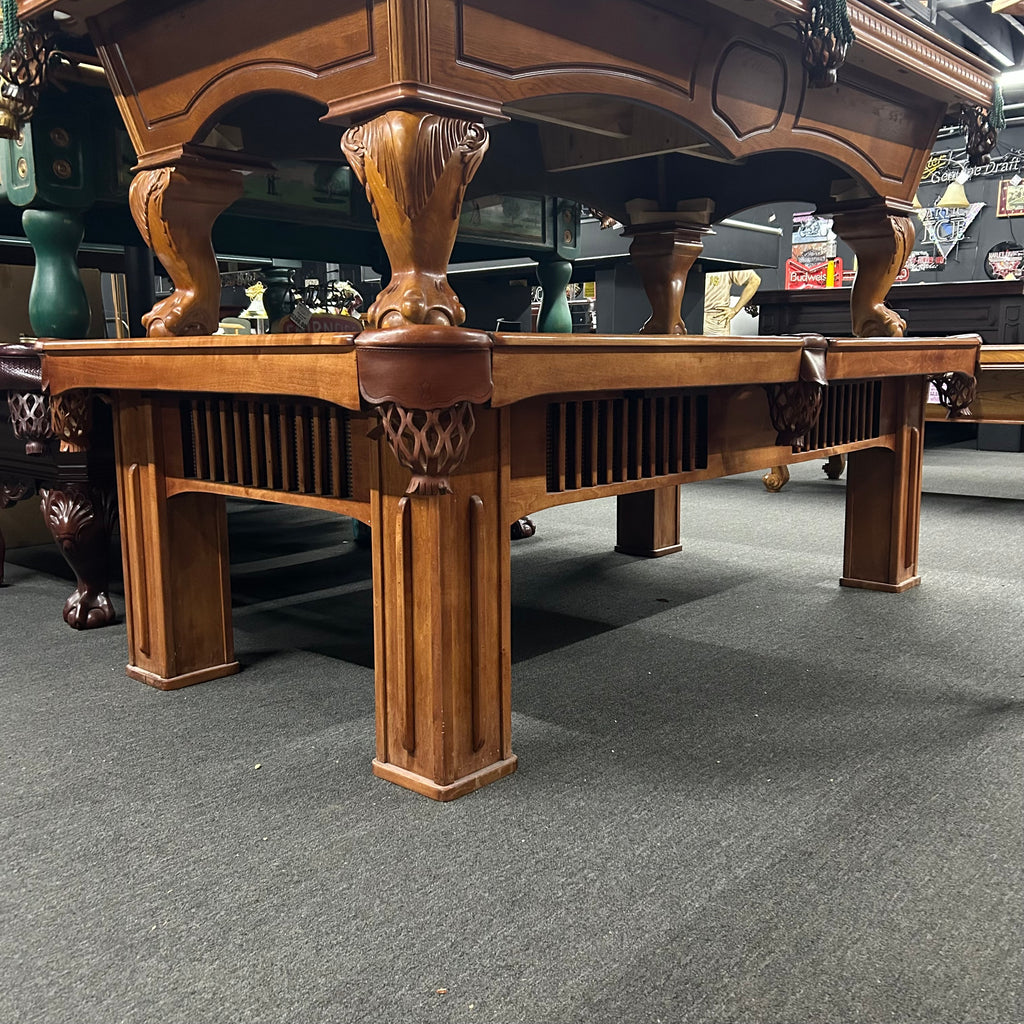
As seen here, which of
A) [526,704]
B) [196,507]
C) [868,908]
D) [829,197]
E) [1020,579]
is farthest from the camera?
[1020,579]

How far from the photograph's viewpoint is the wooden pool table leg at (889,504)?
2441 millimetres

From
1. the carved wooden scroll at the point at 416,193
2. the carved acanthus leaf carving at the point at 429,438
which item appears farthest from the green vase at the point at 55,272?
the carved acanthus leaf carving at the point at 429,438

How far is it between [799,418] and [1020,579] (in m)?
1.11

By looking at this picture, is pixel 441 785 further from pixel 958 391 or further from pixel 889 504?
pixel 958 391

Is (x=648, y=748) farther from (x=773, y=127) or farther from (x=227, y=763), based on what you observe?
(x=773, y=127)

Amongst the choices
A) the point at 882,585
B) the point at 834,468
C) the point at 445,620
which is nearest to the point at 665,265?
the point at 882,585

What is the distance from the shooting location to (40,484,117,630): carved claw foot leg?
218 centimetres

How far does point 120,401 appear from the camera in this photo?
5.90 feet

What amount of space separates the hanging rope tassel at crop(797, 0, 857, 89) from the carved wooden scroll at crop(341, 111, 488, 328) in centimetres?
71

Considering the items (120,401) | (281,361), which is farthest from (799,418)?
(120,401)

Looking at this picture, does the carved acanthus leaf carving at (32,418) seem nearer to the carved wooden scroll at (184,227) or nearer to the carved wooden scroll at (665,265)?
the carved wooden scroll at (184,227)

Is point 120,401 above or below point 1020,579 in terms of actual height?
above

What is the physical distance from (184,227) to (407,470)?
2.34ft

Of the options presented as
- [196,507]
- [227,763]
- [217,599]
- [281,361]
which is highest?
[281,361]
